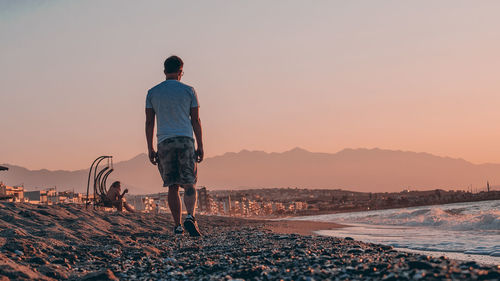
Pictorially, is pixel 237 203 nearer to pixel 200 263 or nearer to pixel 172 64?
pixel 172 64

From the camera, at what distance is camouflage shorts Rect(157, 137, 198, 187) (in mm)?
7105

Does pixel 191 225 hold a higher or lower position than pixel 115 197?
lower

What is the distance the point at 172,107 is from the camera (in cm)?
722

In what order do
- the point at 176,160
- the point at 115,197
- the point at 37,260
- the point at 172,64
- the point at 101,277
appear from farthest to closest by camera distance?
the point at 115,197, the point at 172,64, the point at 176,160, the point at 37,260, the point at 101,277

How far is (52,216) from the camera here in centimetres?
905

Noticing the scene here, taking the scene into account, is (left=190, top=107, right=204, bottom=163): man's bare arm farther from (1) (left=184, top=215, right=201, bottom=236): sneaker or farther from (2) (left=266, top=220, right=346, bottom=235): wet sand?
(2) (left=266, top=220, right=346, bottom=235): wet sand

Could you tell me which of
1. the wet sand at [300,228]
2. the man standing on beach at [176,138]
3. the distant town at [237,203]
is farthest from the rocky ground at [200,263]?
the distant town at [237,203]

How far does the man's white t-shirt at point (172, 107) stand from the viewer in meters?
7.21

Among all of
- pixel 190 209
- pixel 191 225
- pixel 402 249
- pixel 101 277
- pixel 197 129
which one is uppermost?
pixel 197 129

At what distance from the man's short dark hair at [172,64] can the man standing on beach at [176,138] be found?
0.24 ft

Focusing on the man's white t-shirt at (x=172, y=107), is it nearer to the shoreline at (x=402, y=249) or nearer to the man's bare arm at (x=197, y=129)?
the man's bare arm at (x=197, y=129)

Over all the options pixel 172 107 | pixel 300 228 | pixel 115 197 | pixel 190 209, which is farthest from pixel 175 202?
pixel 115 197

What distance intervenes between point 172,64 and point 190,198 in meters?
2.06

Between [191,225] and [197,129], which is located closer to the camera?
[191,225]
